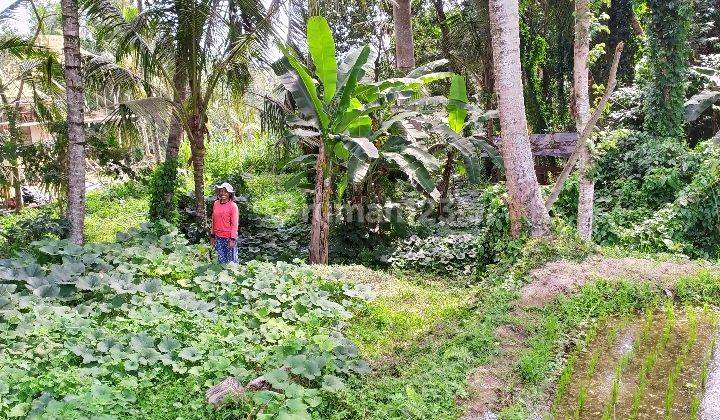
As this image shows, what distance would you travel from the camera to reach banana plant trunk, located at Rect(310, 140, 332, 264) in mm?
7367

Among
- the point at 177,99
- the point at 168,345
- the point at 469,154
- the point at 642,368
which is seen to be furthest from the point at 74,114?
the point at 642,368

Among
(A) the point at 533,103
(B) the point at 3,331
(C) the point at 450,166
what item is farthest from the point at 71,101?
(A) the point at 533,103

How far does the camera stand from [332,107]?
24.3 feet

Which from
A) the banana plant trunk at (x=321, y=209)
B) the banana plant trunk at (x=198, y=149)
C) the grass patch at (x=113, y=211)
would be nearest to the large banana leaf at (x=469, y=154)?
the banana plant trunk at (x=321, y=209)

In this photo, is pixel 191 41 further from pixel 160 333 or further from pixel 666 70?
pixel 666 70

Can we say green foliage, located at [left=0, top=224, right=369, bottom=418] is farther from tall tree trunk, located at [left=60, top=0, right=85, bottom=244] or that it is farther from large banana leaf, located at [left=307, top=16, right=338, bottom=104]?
large banana leaf, located at [left=307, top=16, right=338, bottom=104]

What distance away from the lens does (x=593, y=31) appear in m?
7.20

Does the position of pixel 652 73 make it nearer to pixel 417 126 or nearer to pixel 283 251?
→ pixel 417 126

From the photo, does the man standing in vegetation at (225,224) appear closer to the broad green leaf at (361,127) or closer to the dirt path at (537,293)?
the broad green leaf at (361,127)

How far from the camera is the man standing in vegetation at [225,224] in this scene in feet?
23.6

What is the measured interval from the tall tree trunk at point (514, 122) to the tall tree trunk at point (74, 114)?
5131 mm

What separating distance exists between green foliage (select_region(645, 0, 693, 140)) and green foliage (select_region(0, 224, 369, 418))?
759 cm

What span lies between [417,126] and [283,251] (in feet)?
9.46

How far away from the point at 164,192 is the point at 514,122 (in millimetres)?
6176
